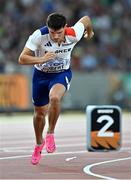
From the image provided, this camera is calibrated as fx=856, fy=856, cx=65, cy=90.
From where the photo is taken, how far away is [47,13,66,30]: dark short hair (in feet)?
40.7

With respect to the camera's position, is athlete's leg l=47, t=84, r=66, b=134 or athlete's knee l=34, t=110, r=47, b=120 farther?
athlete's knee l=34, t=110, r=47, b=120

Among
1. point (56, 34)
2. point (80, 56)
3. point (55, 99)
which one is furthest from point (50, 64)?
point (80, 56)

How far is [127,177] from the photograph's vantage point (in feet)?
35.9

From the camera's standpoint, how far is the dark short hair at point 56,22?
12.4 m

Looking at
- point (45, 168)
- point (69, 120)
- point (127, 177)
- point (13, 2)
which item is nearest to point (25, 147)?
point (45, 168)

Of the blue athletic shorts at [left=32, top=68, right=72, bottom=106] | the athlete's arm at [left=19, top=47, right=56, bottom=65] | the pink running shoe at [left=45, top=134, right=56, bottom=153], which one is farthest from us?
the blue athletic shorts at [left=32, top=68, right=72, bottom=106]

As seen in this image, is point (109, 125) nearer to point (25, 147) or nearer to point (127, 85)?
point (25, 147)

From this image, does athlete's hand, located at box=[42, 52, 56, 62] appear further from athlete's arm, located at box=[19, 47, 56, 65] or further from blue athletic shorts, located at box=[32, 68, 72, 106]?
blue athletic shorts, located at box=[32, 68, 72, 106]

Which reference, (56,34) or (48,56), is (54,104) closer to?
(48,56)

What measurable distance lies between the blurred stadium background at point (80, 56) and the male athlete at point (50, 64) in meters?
14.0

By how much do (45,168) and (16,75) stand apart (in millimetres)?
16157

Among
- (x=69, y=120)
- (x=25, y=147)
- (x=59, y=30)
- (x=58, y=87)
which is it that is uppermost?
(x=59, y=30)

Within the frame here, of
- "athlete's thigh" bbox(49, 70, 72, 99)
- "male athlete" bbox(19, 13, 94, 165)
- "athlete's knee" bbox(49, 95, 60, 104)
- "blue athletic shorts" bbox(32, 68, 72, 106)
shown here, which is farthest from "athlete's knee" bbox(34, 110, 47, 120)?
"athlete's knee" bbox(49, 95, 60, 104)

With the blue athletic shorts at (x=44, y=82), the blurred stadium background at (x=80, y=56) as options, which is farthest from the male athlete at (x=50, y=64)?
the blurred stadium background at (x=80, y=56)
